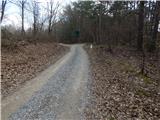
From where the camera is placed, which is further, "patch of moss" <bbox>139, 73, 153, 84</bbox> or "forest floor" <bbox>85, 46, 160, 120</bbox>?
"patch of moss" <bbox>139, 73, 153, 84</bbox>

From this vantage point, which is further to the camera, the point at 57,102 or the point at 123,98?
the point at 123,98

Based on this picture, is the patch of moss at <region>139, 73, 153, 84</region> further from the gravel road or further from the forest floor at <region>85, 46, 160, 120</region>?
the gravel road

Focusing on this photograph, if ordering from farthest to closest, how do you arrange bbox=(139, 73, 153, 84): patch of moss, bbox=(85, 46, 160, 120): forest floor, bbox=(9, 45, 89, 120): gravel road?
bbox=(139, 73, 153, 84): patch of moss < bbox=(85, 46, 160, 120): forest floor < bbox=(9, 45, 89, 120): gravel road

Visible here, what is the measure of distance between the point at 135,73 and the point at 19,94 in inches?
316

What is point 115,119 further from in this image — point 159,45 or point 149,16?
point 149,16

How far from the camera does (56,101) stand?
7.71m

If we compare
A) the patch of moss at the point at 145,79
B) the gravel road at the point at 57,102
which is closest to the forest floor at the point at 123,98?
the patch of moss at the point at 145,79

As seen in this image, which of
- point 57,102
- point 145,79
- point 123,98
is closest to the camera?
point 57,102

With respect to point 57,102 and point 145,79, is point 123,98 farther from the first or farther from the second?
point 145,79

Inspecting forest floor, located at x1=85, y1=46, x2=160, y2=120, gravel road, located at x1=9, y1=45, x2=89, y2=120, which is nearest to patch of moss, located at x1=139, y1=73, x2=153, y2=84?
forest floor, located at x1=85, y1=46, x2=160, y2=120

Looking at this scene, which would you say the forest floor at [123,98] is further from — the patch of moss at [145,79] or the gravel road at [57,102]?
the gravel road at [57,102]

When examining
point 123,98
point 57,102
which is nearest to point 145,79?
point 123,98

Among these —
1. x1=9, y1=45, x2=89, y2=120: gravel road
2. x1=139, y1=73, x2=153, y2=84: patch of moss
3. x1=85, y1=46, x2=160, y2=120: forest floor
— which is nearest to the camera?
x1=9, y1=45, x2=89, y2=120: gravel road

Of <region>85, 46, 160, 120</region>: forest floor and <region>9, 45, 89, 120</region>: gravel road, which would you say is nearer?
<region>9, 45, 89, 120</region>: gravel road
